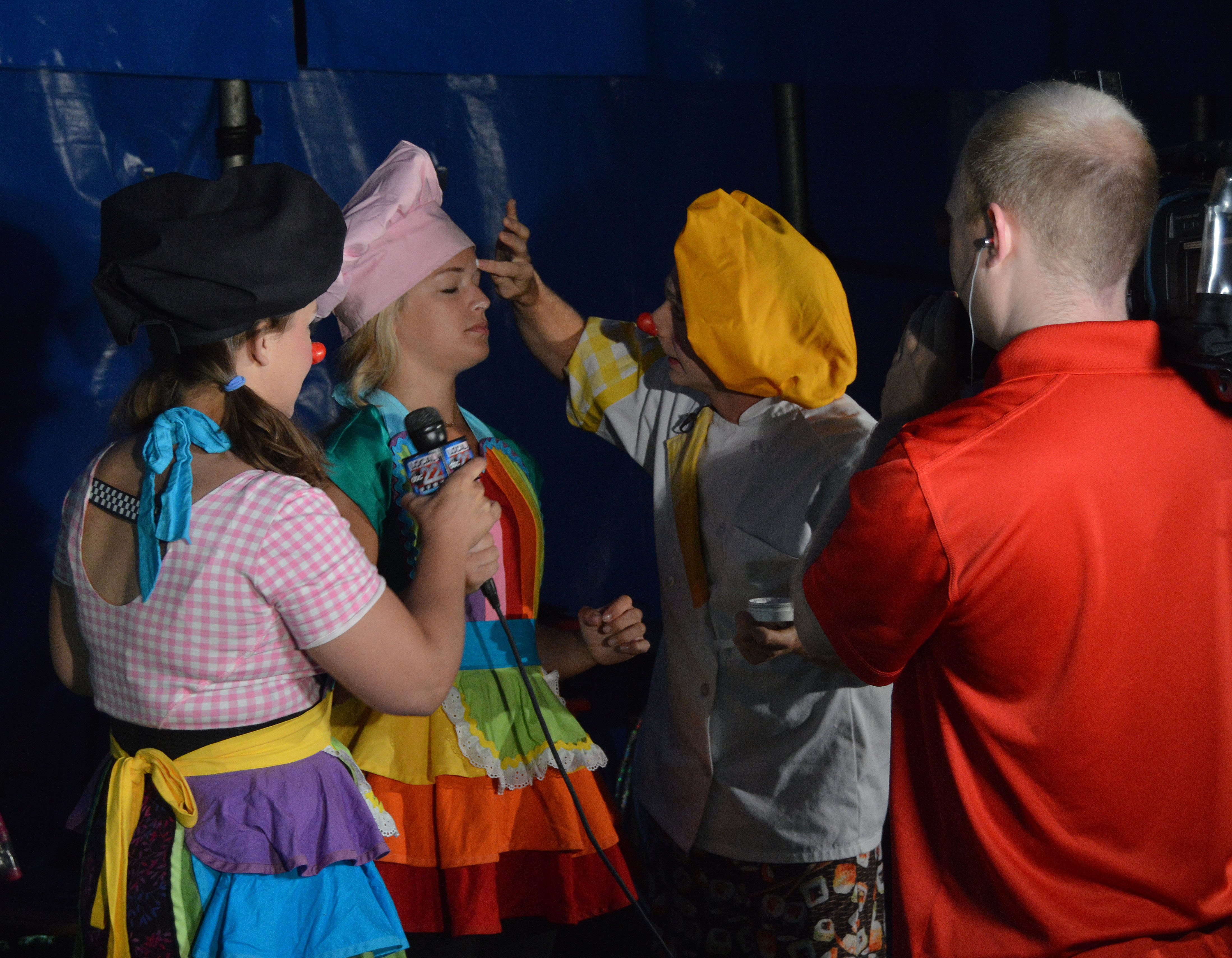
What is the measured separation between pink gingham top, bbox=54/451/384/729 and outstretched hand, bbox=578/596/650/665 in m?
0.60

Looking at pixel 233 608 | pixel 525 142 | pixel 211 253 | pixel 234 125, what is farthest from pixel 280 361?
pixel 525 142

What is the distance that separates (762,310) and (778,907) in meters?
0.93

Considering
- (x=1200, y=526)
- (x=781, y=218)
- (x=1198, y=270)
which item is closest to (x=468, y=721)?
(x=781, y=218)

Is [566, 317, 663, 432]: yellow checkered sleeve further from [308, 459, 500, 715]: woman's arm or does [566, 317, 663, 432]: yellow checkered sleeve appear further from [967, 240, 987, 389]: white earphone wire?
[967, 240, 987, 389]: white earphone wire

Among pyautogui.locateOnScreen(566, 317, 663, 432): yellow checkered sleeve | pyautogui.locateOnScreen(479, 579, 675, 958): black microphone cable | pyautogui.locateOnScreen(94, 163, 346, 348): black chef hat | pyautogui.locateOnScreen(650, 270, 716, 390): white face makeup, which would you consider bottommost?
pyautogui.locateOnScreen(479, 579, 675, 958): black microphone cable

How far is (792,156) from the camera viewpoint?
2.78 metres

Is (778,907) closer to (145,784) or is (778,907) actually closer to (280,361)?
(145,784)

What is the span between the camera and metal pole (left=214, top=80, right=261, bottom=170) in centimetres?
214

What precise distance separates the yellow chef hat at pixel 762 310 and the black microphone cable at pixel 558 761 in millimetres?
500

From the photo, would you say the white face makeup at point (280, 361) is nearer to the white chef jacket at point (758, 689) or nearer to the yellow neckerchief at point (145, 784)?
the yellow neckerchief at point (145, 784)

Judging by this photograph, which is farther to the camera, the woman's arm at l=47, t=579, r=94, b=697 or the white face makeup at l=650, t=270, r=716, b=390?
the white face makeup at l=650, t=270, r=716, b=390

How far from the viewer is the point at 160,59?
2070 millimetres

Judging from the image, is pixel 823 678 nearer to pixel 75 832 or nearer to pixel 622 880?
pixel 622 880

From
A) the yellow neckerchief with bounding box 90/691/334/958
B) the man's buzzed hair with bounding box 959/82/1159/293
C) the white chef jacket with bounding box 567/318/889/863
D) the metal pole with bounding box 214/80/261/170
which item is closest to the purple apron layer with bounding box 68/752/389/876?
the yellow neckerchief with bounding box 90/691/334/958
